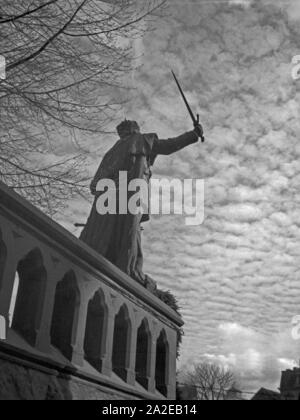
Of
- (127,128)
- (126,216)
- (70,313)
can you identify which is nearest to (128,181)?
(126,216)

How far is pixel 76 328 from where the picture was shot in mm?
4777

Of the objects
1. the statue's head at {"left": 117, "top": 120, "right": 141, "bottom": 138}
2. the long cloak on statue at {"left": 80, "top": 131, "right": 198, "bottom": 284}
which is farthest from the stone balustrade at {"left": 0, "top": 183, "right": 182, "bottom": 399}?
the statue's head at {"left": 117, "top": 120, "right": 141, "bottom": 138}

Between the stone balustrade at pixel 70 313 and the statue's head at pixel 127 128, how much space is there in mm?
2639

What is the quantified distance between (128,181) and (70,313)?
272cm

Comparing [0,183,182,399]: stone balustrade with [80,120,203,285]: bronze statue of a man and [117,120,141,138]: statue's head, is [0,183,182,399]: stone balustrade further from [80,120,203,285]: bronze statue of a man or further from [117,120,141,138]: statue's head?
[117,120,141,138]: statue's head

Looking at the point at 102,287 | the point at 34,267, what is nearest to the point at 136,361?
the point at 102,287

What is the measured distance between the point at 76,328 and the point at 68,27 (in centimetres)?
330

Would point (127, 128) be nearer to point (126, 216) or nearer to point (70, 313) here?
point (126, 216)

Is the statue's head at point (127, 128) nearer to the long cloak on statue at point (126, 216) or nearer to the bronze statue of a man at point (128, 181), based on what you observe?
the bronze statue of a man at point (128, 181)

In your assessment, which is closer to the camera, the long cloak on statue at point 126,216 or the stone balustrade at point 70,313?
the stone balustrade at point 70,313

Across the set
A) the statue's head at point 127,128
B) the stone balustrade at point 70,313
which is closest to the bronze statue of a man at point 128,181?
the statue's head at point 127,128

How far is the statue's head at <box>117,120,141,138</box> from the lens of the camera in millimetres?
7746

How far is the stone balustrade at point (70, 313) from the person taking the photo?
4062 millimetres
